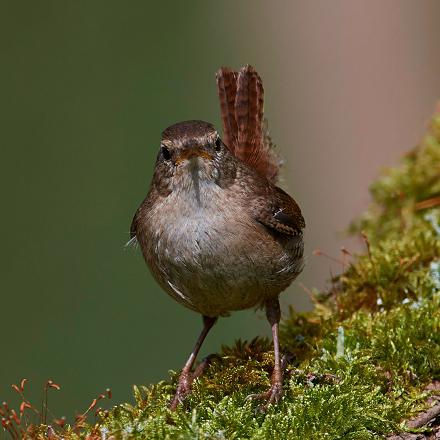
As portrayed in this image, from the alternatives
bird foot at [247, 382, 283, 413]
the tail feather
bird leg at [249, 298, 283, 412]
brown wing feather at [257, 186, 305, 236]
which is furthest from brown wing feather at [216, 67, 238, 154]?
bird foot at [247, 382, 283, 413]

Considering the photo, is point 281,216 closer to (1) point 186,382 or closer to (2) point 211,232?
(2) point 211,232

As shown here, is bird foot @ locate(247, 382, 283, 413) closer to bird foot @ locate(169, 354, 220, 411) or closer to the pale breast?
bird foot @ locate(169, 354, 220, 411)

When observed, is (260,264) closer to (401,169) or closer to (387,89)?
(401,169)

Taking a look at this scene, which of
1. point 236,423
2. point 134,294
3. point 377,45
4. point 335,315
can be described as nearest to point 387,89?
point 377,45

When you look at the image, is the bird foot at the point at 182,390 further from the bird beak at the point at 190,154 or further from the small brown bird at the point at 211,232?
the bird beak at the point at 190,154

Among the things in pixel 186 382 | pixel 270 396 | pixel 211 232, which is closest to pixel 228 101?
pixel 211 232

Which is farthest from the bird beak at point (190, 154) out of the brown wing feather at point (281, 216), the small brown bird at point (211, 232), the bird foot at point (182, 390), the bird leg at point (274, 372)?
the bird foot at point (182, 390)
